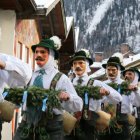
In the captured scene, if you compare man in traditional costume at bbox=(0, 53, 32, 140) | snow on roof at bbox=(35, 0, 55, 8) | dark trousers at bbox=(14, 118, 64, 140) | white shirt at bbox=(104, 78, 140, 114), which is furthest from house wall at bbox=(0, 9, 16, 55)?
man in traditional costume at bbox=(0, 53, 32, 140)

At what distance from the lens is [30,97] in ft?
21.7

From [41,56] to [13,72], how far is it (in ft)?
3.83

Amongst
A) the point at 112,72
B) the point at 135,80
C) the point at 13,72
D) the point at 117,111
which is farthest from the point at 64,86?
the point at 135,80

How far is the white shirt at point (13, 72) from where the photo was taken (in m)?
6.02

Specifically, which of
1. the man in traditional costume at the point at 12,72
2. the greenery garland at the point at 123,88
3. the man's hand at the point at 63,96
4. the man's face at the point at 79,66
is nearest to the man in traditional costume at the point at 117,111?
the greenery garland at the point at 123,88

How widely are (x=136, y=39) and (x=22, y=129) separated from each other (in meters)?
131

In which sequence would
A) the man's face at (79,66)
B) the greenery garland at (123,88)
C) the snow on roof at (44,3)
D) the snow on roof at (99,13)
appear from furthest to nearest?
the snow on roof at (99,13)
the snow on roof at (44,3)
the greenery garland at (123,88)
the man's face at (79,66)

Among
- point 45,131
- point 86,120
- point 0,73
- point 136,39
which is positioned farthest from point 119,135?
point 136,39

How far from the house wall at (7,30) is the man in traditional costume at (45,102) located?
575 cm

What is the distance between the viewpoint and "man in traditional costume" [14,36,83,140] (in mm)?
6805

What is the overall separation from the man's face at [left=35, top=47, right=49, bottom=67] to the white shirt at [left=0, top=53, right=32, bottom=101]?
0.76 m

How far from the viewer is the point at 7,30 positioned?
1309cm

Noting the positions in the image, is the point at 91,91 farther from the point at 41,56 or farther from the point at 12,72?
the point at 12,72

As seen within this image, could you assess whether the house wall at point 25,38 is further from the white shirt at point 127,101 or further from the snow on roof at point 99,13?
the snow on roof at point 99,13
